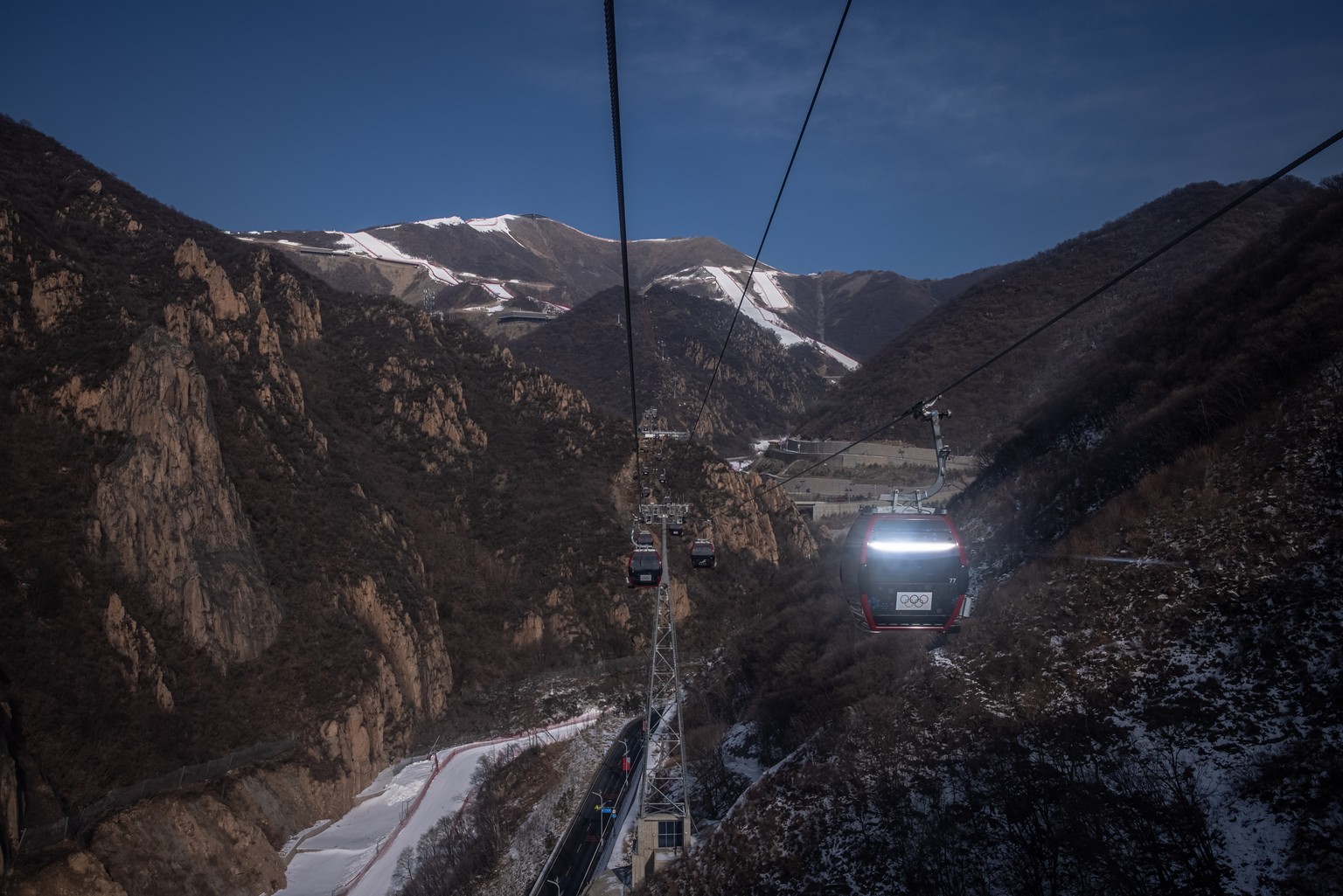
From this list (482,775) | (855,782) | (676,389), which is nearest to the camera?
(855,782)

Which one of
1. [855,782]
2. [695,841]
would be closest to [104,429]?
[695,841]

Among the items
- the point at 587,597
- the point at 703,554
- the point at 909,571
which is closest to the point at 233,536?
the point at 587,597

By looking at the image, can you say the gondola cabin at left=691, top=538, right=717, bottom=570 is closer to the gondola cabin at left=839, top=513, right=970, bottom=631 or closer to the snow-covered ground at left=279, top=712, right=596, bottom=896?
the gondola cabin at left=839, top=513, right=970, bottom=631

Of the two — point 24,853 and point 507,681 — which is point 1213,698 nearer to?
point 24,853

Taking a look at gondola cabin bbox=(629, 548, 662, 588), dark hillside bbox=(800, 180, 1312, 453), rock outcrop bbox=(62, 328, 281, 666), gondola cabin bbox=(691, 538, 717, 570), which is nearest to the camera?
gondola cabin bbox=(629, 548, 662, 588)

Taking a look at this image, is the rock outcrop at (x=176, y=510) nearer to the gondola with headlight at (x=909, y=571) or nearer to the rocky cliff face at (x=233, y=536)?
the rocky cliff face at (x=233, y=536)

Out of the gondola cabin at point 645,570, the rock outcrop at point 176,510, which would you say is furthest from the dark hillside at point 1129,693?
the rock outcrop at point 176,510

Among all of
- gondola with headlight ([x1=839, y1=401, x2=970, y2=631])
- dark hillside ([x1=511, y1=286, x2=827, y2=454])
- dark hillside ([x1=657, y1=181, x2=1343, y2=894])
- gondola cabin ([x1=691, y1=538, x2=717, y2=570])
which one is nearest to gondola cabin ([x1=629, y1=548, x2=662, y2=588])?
gondola cabin ([x1=691, y1=538, x2=717, y2=570])

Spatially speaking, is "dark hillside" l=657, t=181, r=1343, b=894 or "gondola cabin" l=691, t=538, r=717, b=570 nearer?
"dark hillside" l=657, t=181, r=1343, b=894
